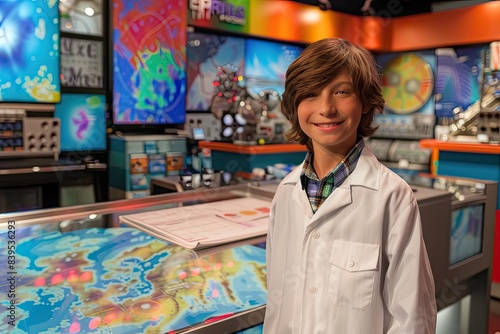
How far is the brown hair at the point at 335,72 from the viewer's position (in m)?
0.84

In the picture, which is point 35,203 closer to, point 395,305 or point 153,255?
point 153,255

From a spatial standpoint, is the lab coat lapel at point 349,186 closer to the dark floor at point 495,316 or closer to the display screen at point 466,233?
the display screen at point 466,233

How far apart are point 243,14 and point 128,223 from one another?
3.18 meters

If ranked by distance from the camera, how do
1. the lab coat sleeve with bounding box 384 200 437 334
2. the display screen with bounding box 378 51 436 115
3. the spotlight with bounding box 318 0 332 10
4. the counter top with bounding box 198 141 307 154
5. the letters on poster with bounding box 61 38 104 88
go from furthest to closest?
the display screen with bounding box 378 51 436 115, the spotlight with bounding box 318 0 332 10, the counter top with bounding box 198 141 307 154, the letters on poster with bounding box 61 38 104 88, the lab coat sleeve with bounding box 384 200 437 334

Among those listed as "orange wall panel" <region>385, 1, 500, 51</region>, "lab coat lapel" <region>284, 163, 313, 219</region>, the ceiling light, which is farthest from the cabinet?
"orange wall panel" <region>385, 1, 500, 51</region>

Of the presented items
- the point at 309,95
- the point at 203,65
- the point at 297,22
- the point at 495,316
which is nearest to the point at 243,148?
the point at 203,65

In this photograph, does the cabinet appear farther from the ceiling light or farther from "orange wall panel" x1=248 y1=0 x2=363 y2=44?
"orange wall panel" x1=248 y1=0 x2=363 y2=44

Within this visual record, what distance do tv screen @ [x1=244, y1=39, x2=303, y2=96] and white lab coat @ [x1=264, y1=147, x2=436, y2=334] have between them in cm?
381

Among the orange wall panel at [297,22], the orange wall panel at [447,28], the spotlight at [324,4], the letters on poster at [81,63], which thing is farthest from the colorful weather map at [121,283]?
the orange wall panel at [447,28]

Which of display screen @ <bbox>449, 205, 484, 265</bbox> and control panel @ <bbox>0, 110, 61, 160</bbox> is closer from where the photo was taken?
display screen @ <bbox>449, 205, 484, 265</bbox>

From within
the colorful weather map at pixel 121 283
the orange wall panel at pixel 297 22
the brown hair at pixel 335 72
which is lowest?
the colorful weather map at pixel 121 283

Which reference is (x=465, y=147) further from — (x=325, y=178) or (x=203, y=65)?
(x=325, y=178)

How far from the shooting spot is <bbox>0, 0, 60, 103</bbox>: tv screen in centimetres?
263

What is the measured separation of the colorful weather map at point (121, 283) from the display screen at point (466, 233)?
106 cm
